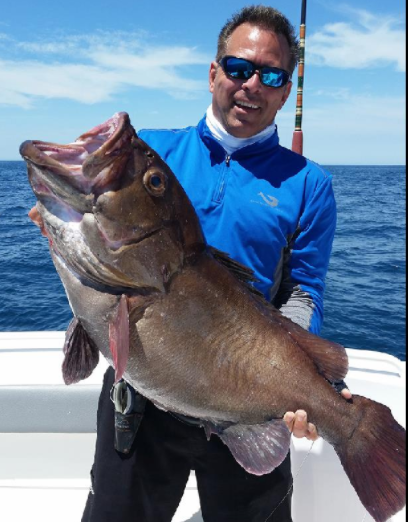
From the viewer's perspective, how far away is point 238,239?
264 centimetres

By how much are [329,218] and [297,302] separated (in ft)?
1.75

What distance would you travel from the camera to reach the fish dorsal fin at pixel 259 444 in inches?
90.1

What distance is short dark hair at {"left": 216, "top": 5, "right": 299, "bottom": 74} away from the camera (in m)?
2.66

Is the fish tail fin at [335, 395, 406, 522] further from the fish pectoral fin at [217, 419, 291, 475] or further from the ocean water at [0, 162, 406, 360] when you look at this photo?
the ocean water at [0, 162, 406, 360]

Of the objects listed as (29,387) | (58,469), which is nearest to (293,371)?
(29,387)

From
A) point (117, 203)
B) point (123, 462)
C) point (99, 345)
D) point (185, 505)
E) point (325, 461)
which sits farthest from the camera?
point (185, 505)

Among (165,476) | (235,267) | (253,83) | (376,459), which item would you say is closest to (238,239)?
(235,267)

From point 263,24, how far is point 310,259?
1.35m

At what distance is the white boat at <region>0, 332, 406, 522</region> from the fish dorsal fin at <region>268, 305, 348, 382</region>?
155cm

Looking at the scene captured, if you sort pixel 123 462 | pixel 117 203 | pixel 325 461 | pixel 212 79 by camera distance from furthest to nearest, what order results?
pixel 325 461
pixel 212 79
pixel 123 462
pixel 117 203

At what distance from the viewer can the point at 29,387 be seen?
414 cm

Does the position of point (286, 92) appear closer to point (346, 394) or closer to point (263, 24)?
point (263, 24)

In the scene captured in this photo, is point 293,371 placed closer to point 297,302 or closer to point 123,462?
point 297,302

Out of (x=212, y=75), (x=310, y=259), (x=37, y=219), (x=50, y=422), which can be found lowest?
(x=50, y=422)
